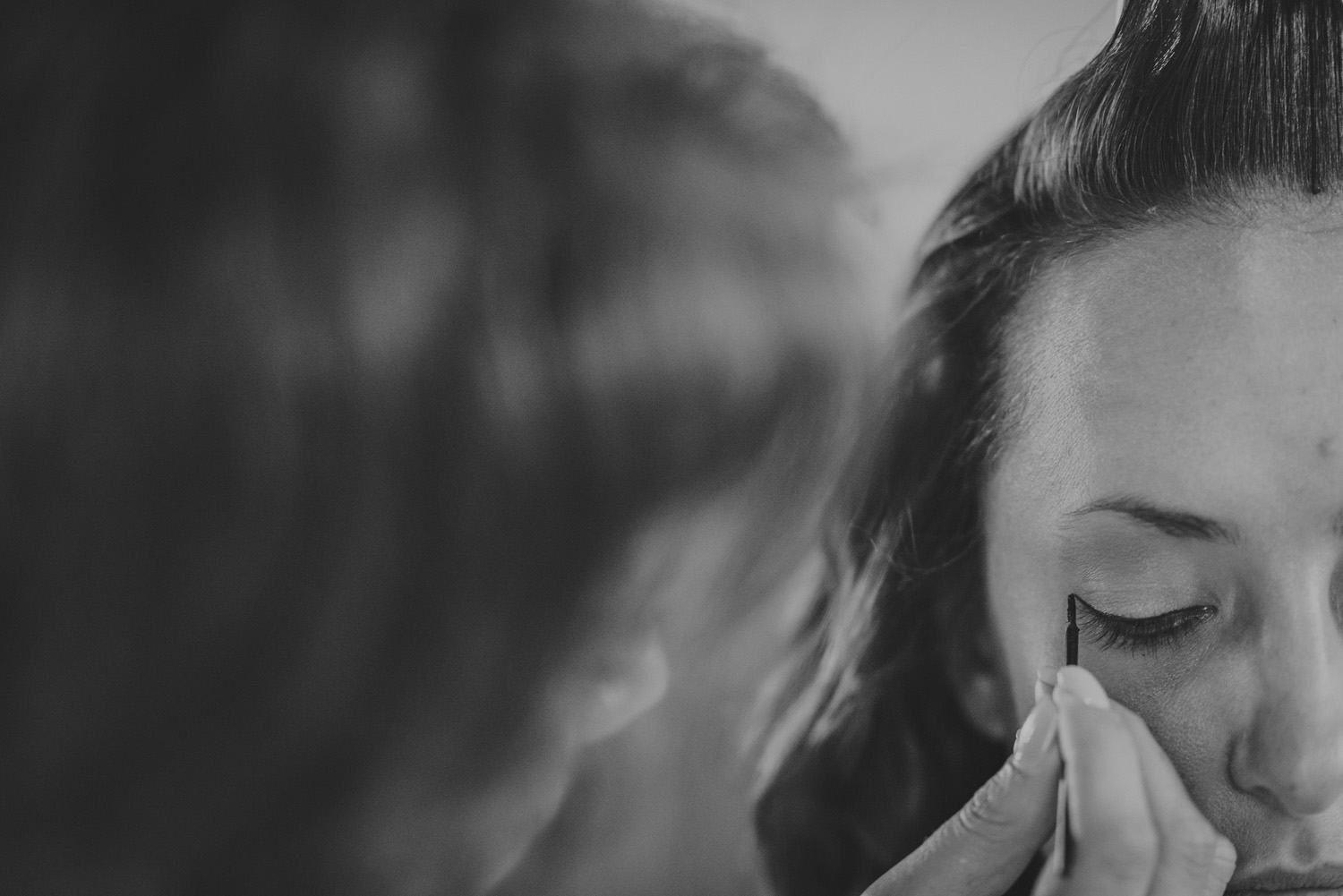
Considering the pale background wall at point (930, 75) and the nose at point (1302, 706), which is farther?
the pale background wall at point (930, 75)

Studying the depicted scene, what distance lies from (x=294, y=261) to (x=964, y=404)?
0.51 metres

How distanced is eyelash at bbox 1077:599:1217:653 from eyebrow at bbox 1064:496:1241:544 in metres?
0.05

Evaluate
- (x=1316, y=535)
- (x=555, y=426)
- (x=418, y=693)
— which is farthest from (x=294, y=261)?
(x=1316, y=535)

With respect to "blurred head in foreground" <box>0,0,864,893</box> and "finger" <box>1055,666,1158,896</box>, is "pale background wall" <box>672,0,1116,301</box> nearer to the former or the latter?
"blurred head in foreground" <box>0,0,864,893</box>

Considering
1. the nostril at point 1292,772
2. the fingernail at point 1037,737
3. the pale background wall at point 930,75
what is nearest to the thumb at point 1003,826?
the fingernail at point 1037,737

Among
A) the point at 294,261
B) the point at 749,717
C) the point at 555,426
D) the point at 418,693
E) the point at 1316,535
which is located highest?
the point at 294,261

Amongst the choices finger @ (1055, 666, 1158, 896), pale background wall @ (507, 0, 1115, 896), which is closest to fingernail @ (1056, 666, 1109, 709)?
finger @ (1055, 666, 1158, 896)

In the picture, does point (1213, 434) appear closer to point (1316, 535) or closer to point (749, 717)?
point (1316, 535)

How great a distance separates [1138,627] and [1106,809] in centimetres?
12

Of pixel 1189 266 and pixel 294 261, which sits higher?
pixel 294 261

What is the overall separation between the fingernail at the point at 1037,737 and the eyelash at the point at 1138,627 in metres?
0.06

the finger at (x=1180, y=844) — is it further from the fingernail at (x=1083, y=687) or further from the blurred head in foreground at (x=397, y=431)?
the blurred head in foreground at (x=397, y=431)

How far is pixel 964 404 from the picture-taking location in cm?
81

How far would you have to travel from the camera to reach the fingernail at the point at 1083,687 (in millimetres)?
713
